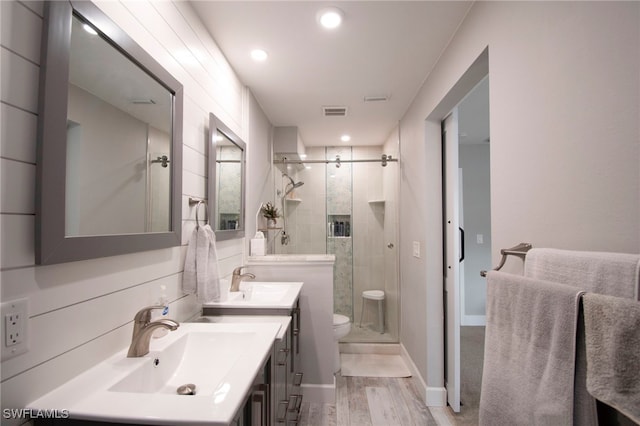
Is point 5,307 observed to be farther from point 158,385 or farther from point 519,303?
point 519,303

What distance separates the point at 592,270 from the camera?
0.70 metres

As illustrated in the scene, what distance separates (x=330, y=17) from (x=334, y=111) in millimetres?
1310

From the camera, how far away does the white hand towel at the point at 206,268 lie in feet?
4.53

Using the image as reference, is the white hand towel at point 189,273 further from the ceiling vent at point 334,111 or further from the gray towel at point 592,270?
the ceiling vent at point 334,111

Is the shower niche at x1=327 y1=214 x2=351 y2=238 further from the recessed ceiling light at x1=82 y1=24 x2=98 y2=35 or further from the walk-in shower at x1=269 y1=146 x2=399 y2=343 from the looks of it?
the recessed ceiling light at x1=82 y1=24 x2=98 y2=35

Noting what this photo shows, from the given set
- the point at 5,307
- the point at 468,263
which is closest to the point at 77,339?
the point at 5,307

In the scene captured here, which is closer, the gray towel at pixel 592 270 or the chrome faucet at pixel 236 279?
the gray towel at pixel 592 270

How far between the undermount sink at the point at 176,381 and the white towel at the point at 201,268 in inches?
6.4

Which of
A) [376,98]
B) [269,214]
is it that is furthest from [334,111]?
[269,214]

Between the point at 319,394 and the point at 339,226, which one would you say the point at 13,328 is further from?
the point at 339,226

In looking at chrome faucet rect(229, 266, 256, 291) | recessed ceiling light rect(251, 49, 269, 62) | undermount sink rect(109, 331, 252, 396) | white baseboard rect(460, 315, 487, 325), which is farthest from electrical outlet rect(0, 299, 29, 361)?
white baseboard rect(460, 315, 487, 325)

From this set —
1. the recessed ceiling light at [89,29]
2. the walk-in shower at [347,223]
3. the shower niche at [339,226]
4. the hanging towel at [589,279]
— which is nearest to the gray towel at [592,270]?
the hanging towel at [589,279]

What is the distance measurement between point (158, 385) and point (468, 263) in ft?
12.8

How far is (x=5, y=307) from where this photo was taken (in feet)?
2.06
